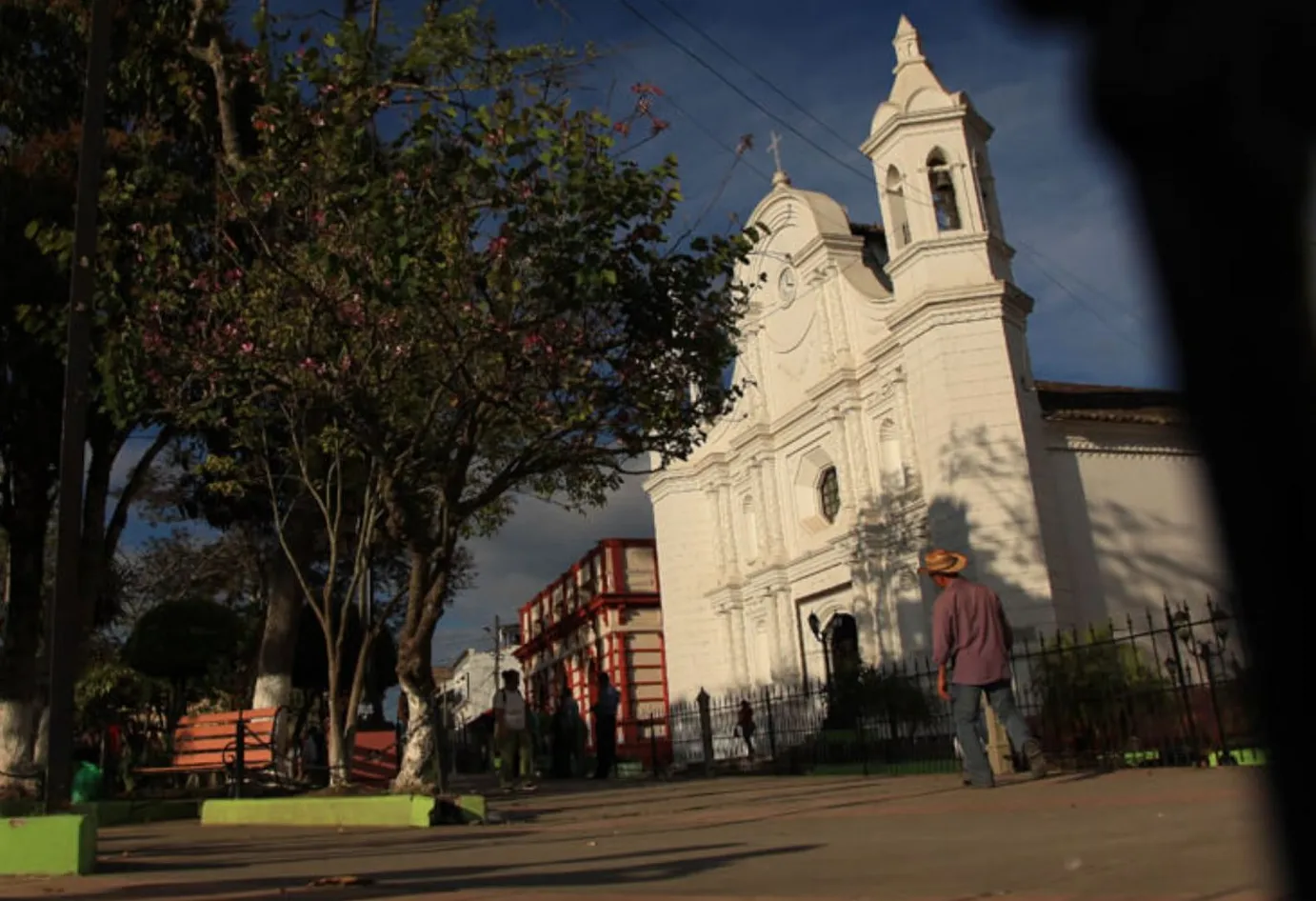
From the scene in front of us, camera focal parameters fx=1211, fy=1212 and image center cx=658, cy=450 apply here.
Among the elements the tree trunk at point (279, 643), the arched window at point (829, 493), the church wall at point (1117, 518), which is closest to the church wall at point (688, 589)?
the arched window at point (829, 493)

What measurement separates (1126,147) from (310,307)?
982 cm

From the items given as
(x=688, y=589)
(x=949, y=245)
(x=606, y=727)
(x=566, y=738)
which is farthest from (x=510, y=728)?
A: (x=688, y=589)

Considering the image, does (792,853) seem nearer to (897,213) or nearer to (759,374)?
(897,213)

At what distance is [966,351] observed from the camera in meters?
21.1

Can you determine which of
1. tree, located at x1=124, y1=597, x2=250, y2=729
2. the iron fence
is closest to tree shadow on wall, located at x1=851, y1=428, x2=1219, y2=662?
the iron fence

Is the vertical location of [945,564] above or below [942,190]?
below

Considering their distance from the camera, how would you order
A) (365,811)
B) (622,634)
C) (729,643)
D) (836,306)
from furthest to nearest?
1. (622,634)
2. (729,643)
3. (836,306)
4. (365,811)

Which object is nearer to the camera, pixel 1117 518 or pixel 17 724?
pixel 17 724

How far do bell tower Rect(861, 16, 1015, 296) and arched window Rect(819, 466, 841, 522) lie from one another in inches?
195

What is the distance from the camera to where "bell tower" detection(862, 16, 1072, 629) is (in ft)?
66.8

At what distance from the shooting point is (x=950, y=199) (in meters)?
22.5

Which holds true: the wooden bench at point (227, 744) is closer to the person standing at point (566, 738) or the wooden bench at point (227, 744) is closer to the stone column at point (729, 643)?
the person standing at point (566, 738)

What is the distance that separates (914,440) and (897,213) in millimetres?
4309

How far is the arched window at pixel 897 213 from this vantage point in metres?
22.7
